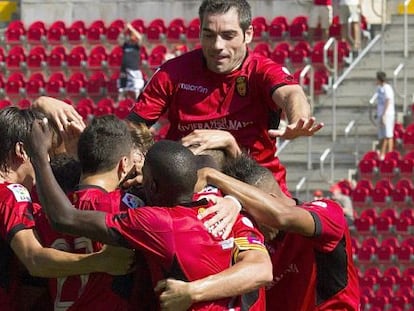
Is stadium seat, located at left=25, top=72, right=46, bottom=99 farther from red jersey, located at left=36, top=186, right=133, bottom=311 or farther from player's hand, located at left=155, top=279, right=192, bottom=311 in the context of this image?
player's hand, located at left=155, top=279, right=192, bottom=311

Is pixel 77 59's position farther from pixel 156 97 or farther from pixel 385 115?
pixel 156 97

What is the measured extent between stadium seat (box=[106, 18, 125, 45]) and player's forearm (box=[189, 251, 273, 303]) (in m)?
17.6

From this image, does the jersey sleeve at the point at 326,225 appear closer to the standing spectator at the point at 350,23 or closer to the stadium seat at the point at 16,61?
the standing spectator at the point at 350,23

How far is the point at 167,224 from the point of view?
698 centimetres

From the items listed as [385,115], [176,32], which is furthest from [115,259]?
[176,32]

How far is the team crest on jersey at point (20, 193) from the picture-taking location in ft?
25.0

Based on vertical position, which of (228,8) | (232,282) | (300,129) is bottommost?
(232,282)

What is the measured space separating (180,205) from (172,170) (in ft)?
0.59

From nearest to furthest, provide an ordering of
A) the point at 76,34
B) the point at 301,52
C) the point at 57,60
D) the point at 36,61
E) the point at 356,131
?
the point at 356,131
the point at 301,52
the point at 57,60
the point at 36,61
the point at 76,34

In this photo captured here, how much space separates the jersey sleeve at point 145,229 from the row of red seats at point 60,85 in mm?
16194

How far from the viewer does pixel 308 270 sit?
8.09 m

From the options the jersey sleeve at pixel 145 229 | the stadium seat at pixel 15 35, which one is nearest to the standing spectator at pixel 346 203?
the stadium seat at pixel 15 35

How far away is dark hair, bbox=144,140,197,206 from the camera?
7.04 metres

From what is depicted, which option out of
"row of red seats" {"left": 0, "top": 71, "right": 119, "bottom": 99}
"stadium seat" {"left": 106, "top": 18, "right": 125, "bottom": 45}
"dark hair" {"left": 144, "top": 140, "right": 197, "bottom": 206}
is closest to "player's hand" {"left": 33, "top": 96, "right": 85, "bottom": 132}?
"dark hair" {"left": 144, "top": 140, "right": 197, "bottom": 206}
